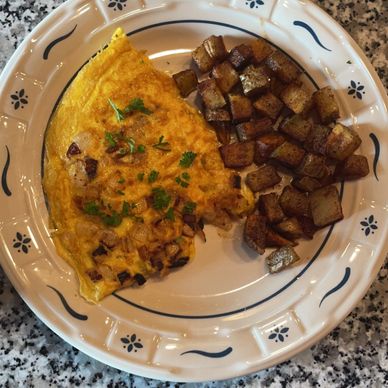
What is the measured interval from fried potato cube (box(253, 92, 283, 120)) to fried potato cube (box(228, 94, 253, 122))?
0.12 feet

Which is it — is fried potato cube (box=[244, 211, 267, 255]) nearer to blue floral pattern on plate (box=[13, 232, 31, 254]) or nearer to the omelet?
the omelet

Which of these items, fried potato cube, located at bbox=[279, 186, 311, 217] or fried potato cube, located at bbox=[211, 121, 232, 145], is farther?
fried potato cube, located at bbox=[211, 121, 232, 145]

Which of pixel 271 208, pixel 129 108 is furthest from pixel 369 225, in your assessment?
pixel 129 108

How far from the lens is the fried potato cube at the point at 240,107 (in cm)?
257

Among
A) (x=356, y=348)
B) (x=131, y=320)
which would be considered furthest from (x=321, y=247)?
(x=131, y=320)

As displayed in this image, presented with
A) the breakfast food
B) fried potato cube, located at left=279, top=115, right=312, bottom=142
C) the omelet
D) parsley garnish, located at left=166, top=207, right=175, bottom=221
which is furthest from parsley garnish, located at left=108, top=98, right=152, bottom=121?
fried potato cube, located at left=279, top=115, right=312, bottom=142

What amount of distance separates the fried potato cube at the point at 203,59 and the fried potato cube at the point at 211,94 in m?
0.10

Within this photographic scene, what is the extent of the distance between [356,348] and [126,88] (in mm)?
1685

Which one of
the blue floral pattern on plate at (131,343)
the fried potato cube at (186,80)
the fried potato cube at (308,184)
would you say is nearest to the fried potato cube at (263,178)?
the fried potato cube at (308,184)

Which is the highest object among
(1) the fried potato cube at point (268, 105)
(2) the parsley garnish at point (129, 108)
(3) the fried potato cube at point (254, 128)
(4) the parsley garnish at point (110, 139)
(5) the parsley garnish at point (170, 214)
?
(2) the parsley garnish at point (129, 108)

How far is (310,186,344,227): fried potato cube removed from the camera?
2.46m

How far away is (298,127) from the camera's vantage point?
254cm

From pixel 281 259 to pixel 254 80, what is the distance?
2.84 feet

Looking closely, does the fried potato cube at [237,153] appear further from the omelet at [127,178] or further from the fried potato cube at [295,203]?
the fried potato cube at [295,203]
